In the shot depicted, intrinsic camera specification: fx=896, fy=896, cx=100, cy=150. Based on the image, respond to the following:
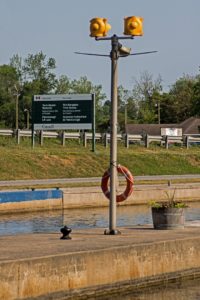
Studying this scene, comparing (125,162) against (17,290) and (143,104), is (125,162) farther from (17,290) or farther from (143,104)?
(143,104)

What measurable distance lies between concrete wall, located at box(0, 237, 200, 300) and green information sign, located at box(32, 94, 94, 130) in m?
37.9

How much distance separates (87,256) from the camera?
14.3 meters

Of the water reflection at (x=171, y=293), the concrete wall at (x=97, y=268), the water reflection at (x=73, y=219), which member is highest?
the concrete wall at (x=97, y=268)

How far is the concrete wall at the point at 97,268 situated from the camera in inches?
513

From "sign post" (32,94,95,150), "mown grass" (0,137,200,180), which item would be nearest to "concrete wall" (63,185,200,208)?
"mown grass" (0,137,200,180)

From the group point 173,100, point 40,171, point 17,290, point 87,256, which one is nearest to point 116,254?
point 87,256

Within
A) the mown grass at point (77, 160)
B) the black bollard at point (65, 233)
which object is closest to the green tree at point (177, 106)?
the mown grass at point (77, 160)

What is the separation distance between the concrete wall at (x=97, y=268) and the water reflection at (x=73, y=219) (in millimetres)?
7964

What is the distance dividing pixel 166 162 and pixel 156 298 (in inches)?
1678

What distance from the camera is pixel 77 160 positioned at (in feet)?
171

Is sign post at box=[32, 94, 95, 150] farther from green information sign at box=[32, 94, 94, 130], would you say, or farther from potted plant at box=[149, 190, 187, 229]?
potted plant at box=[149, 190, 187, 229]

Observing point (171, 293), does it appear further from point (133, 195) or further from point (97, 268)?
point (133, 195)

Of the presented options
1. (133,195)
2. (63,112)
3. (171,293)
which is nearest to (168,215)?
(171,293)

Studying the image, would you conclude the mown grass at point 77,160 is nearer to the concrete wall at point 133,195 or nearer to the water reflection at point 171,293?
the concrete wall at point 133,195
